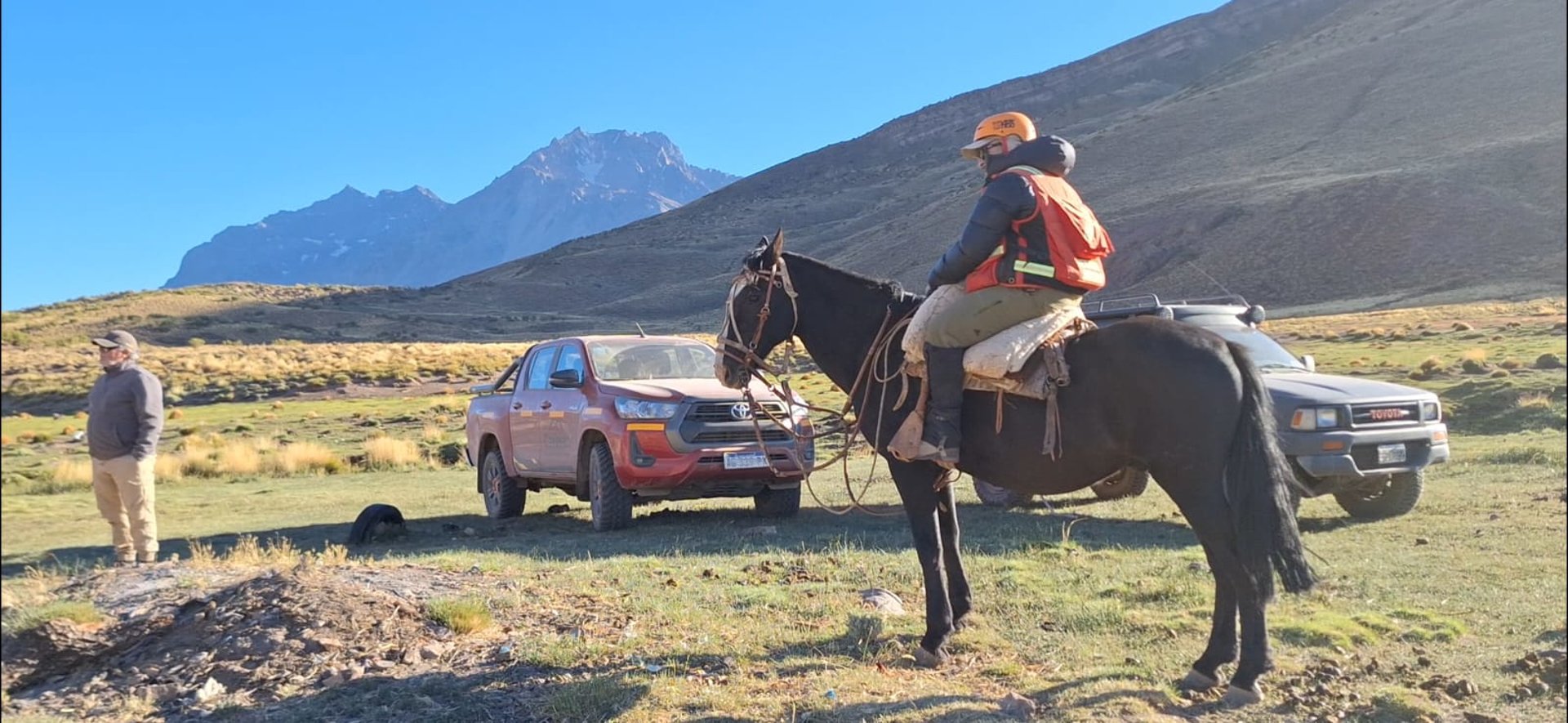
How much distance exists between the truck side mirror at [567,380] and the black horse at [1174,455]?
5.64 metres

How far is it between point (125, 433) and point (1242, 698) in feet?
27.2

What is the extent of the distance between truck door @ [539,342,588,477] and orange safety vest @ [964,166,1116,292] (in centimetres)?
657

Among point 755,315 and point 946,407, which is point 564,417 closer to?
point 755,315

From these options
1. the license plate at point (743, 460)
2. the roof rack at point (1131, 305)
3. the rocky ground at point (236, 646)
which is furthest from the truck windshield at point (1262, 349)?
the rocky ground at point (236, 646)

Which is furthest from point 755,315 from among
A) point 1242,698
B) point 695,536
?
point 695,536

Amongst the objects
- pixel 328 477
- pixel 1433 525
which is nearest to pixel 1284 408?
pixel 1433 525

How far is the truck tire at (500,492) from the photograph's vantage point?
12523mm

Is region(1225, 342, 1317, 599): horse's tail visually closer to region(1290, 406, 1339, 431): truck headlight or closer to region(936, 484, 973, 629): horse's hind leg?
region(936, 484, 973, 629): horse's hind leg

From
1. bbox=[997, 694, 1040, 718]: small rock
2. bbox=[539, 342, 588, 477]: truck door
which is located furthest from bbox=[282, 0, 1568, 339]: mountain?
bbox=[539, 342, 588, 477]: truck door

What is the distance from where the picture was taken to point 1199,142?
99250mm

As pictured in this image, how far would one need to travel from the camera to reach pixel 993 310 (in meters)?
5.32

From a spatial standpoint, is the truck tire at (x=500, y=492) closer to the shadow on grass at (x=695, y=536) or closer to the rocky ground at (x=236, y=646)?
the shadow on grass at (x=695, y=536)

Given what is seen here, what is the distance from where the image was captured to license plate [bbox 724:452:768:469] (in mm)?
10148

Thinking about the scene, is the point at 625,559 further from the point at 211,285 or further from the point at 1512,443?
the point at 211,285
